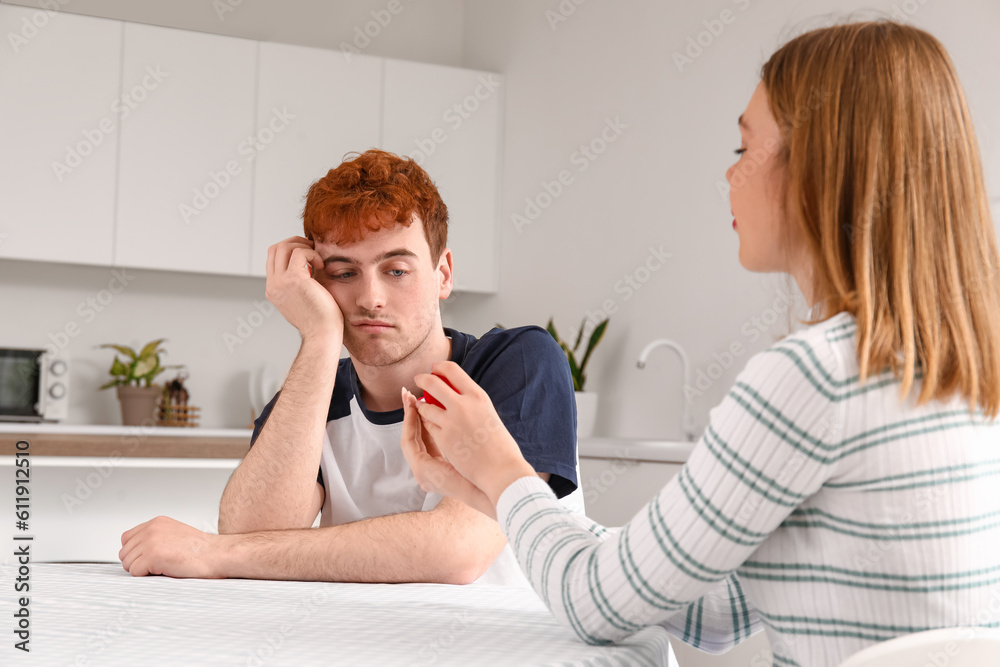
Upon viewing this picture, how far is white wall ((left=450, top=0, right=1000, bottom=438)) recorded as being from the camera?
8.68 ft

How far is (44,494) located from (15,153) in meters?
1.31

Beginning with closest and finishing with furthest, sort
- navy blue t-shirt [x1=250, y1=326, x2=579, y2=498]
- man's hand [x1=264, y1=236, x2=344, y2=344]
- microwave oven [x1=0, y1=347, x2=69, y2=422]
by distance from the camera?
1. navy blue t-shirt [x1=250, y1=326, x2=579, y2=498]
2. man's hand [x1=264, y1=236, x2=344, y2=344]
3. microwave oven [x1=0, y1=347, x2=69, y2=422]

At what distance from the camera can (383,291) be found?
4.83 ft

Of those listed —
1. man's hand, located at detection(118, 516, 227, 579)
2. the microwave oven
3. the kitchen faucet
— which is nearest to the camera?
man's hand, located at detection(118, 516, 227, 579)

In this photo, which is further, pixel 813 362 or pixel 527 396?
pixel 527 396

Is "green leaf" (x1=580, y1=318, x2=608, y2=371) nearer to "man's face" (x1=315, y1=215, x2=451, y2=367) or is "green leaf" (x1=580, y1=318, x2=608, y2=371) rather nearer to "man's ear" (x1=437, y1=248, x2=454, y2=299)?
"man's ear" (x1=437, y1=248, x2=454, y2=299)

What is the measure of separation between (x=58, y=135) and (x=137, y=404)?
1.06m

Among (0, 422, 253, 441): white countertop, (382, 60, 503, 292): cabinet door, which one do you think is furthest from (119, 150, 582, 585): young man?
(382, 60, 503, 292): cabinet door

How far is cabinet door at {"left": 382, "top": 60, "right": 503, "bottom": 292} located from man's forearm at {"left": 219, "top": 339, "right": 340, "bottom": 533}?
2582 mm

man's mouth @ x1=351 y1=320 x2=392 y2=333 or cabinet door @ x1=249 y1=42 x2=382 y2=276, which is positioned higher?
cabinet door @ x1=249 y1=42 x2=382 y2=276

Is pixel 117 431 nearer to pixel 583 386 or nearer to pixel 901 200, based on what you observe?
pixel 583 386

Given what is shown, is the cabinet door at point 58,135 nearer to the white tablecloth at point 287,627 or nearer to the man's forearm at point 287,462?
the man's forearm at point 287,462

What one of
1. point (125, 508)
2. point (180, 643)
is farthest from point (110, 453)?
point (180, 643)

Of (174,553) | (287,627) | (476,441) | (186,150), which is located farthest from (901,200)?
(186,150)
